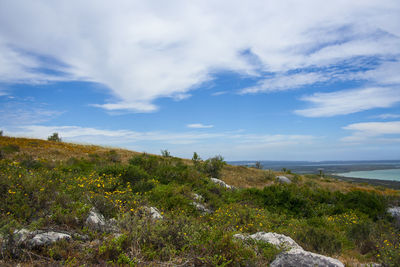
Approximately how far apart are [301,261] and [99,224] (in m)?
4.38

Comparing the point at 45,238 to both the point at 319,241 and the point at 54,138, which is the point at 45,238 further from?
the point at 54,138

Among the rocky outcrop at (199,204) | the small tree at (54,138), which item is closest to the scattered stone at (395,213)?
the rocky outcrop at (199,204)

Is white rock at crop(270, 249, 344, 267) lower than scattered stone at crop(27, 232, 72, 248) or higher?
lower

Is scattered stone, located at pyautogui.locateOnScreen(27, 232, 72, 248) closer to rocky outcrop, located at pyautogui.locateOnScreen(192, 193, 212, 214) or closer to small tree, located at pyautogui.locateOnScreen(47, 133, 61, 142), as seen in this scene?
rocky outcrop, located at pyautogui.locateOnScreen(192, 193, 212, 214)

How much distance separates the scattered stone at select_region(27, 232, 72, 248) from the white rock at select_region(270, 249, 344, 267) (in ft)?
13.8

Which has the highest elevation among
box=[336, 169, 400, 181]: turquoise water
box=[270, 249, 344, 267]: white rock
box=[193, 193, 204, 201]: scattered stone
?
box=[193, 193, 204, 201]: scattered stone

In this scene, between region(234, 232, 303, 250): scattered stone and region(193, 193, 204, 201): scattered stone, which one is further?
region(193, 193, 204, 201): scattered stone

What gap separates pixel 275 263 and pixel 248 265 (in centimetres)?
56

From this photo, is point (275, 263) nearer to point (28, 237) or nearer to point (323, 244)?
point (323, 244)

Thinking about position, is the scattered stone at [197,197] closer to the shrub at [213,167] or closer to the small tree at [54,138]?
the shrub at [213,167]

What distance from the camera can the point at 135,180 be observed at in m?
10.5

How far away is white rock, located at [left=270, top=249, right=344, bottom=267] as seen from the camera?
14.2 feet

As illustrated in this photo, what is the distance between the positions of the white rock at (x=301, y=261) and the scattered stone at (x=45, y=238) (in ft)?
13.8

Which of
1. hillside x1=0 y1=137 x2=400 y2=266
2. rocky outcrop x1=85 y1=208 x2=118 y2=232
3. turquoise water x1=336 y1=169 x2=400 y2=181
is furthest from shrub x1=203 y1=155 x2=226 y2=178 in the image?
turquoise water x1=336 y1=169 x2=400 y2=181
